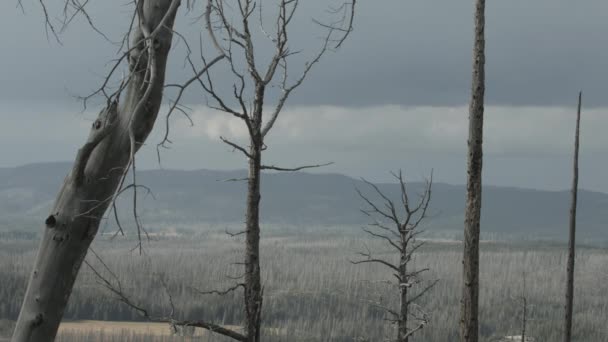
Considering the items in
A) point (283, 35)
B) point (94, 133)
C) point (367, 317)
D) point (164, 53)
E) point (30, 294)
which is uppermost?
point (283, 35)

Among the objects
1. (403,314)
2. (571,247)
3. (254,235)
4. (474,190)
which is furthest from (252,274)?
(571,247)

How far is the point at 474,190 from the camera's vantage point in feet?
48.1

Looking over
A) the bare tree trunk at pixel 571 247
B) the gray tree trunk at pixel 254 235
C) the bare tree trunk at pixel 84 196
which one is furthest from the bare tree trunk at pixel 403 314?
the bare tree trunk at pixel 84 196

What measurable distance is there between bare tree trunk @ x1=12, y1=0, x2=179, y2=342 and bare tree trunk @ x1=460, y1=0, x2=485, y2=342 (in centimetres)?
872

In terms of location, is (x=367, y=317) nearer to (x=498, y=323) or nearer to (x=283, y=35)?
(x=498, y=323)

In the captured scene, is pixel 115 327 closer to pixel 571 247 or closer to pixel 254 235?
pixel 571 247

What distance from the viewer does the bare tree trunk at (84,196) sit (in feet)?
21.2

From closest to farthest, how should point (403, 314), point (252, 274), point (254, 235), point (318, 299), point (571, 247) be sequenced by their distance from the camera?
point (252, 274)
point (254, 235)
point (403, 314)
point (571, 247)
point (318, 299)

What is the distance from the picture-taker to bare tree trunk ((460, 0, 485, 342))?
1464cm

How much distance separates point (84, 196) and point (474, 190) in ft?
29.8

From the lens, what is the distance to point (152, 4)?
6750 mm

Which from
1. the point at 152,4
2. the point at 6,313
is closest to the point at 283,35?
the point at 152,4

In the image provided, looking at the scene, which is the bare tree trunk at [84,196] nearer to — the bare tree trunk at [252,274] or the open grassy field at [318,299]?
the bare tree trunk at [252,274]

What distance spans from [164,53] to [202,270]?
538ft
